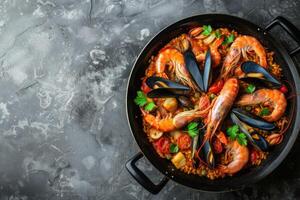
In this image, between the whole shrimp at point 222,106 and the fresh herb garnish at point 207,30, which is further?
the fresh herb garnish at point 207,30

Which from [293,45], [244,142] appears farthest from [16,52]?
[293,45]

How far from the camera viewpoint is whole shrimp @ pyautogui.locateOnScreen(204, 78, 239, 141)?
113 inches

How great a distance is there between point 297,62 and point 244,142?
85cm

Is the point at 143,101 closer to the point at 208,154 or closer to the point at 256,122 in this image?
the point at 208,154

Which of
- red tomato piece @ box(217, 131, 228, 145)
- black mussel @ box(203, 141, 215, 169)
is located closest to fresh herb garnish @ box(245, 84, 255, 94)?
red tomato piece @ box(217, 131, 228, 145)

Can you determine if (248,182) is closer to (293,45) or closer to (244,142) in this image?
(244,142)

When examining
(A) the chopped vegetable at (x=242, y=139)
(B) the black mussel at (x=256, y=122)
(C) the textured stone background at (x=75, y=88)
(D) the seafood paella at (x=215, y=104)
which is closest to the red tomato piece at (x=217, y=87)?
(D) the seafood paella at (x=215, y=104)

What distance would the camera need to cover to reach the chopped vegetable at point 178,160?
298 cm

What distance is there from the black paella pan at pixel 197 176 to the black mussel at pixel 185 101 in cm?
33

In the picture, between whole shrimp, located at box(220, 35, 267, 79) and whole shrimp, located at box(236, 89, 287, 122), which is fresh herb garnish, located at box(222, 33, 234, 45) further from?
whole shrimp, located at box(236, 89, 287, 122)

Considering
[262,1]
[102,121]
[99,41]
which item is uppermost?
[262,1]

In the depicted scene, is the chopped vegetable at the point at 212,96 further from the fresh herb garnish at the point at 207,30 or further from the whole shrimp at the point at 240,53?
the fresh herb garnish at the point at 207,30

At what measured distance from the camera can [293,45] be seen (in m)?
3.28

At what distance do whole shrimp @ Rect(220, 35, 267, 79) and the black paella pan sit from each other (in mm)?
89
